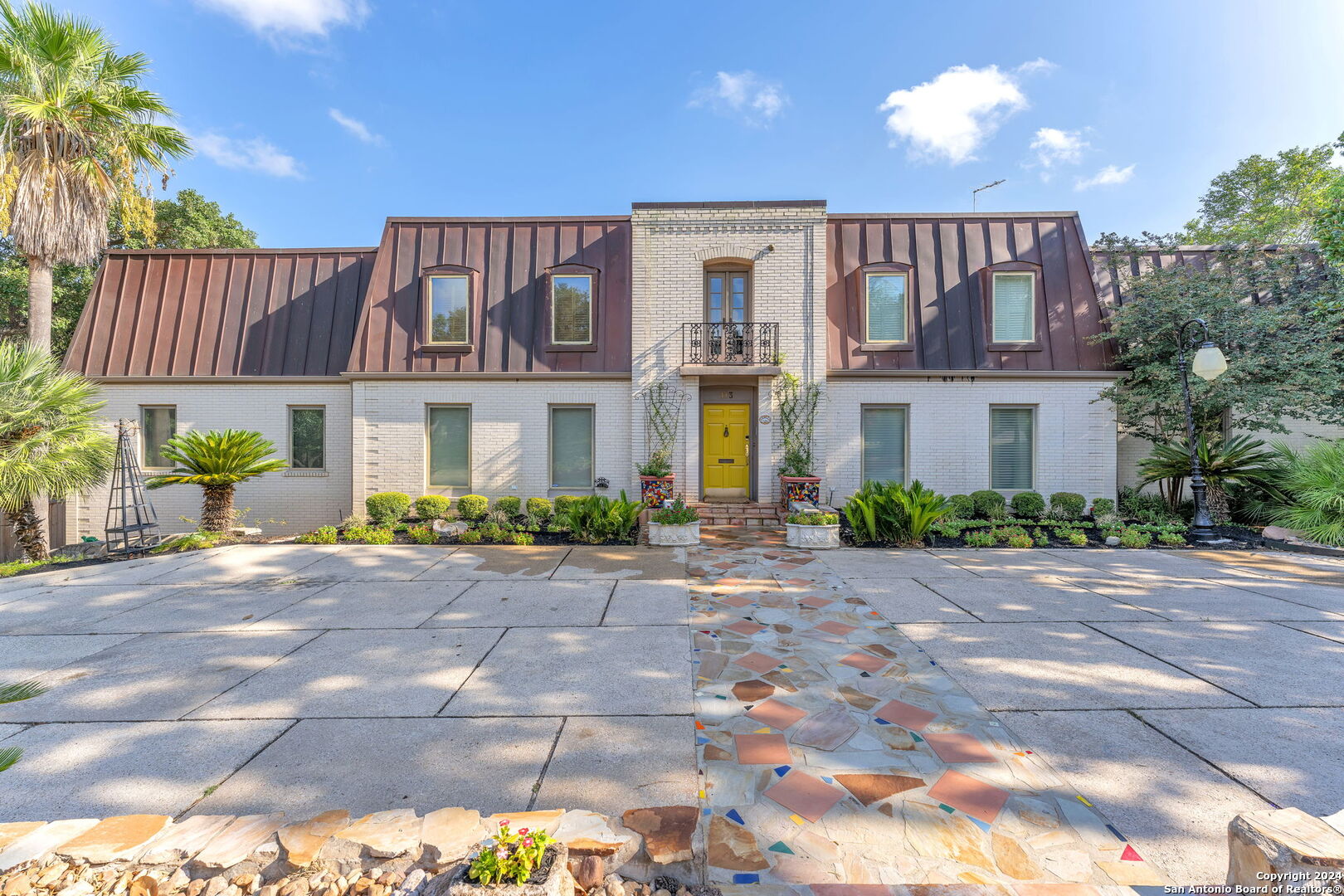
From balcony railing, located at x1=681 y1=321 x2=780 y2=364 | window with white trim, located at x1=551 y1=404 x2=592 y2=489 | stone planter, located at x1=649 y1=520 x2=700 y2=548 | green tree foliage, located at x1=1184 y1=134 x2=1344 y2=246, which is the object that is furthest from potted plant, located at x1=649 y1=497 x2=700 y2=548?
green tree foliage, located at x1=1184 y1=134 x2=1344 y2=246

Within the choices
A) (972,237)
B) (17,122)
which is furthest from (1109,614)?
(17,122)

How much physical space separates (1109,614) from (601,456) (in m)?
8.25

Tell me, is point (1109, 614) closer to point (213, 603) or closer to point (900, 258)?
point (900, 258)

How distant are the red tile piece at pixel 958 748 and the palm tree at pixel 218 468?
10407mm

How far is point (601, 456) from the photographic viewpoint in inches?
417

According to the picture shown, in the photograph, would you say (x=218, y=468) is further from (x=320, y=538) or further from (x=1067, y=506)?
(x=1067, y=506)

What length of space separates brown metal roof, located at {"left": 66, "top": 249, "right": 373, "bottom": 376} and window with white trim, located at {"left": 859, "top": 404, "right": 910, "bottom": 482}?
1143 centimetres

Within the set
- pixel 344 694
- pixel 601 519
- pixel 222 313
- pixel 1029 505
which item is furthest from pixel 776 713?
pixel 222 313

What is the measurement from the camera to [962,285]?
10.7m

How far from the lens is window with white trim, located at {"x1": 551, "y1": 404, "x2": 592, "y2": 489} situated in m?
10.7

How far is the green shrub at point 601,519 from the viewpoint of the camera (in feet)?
27.7

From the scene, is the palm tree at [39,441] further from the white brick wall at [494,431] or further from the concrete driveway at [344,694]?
the white brick wall at [494,431]

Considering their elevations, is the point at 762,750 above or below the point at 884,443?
below

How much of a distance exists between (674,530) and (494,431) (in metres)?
4.74
